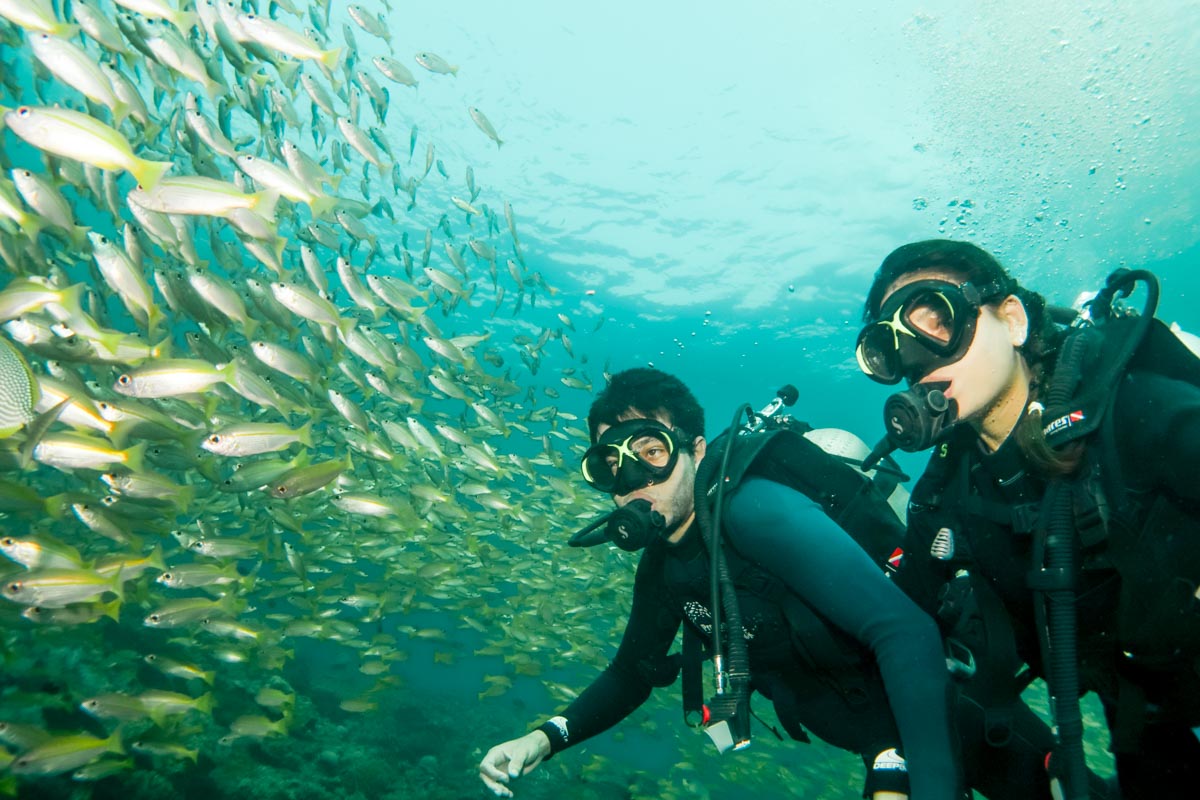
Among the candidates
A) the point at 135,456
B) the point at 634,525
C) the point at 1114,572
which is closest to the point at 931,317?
the point at 1114,572

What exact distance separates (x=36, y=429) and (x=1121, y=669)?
5896 millimetres

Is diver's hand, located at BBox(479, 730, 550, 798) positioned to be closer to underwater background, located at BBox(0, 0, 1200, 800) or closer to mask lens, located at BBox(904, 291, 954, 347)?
underwater background, located at BBox(0, 0, 1200, 800)

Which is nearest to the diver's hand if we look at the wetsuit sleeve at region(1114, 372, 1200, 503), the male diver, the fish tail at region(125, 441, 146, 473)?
the male diver

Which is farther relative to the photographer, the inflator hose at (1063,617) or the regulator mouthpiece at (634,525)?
the regulator mouthpiece at (634,525)

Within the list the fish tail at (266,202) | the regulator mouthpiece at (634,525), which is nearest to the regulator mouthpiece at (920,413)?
the regulator mouthpiece at (634,525)

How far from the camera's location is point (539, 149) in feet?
61.9

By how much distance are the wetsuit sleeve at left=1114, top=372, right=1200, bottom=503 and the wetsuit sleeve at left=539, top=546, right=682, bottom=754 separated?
7.80 ft

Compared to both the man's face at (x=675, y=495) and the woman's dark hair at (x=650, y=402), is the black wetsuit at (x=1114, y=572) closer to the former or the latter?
the man's face at (x=675, y=495)

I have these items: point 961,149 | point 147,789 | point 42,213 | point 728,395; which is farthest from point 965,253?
point 728,395

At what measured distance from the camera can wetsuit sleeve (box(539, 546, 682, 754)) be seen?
3.68m

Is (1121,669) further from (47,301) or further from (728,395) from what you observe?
(728,395)

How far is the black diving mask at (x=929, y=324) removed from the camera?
94.0 inches

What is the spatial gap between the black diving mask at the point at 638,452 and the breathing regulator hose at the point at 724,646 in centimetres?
34

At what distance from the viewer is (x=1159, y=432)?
1.75 meters
